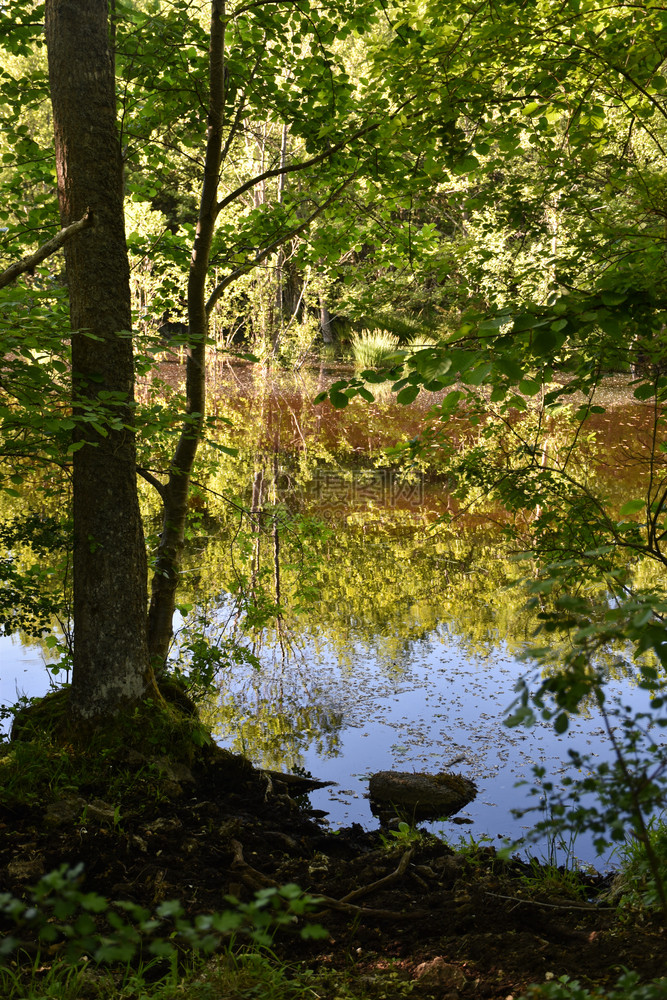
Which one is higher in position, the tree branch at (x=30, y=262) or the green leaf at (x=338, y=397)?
the tree branch at (x=30, y=262)

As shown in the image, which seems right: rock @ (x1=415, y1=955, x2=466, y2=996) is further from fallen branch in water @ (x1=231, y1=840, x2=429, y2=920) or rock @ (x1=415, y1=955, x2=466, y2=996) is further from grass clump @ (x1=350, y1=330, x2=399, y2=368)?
grass clump @ (x1=350, y1=330, x2=399, y2=368)

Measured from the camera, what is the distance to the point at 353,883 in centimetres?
315

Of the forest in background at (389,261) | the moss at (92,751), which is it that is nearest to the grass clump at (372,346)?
the forest in background at (389,261)

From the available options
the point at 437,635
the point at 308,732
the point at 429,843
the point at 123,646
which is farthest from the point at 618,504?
the point at 123,646

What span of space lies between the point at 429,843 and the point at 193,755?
4.26 ft

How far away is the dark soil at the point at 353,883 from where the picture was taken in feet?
7.84

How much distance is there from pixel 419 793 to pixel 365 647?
2.51 meters

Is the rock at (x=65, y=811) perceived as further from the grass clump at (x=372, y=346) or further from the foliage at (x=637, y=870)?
the grass clump at (x=372, y=346)

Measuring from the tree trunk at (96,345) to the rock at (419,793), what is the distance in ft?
5.60

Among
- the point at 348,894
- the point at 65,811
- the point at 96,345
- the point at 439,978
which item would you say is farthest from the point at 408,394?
the point at 65,811

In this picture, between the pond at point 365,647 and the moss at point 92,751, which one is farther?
the pond at point 365,647

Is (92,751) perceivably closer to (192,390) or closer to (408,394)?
(192,390)

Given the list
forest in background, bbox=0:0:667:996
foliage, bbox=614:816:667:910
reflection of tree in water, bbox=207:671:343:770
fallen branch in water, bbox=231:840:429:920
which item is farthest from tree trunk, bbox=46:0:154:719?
foliage, bbox=614:816:667:910

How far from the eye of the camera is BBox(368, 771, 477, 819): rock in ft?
14.2
